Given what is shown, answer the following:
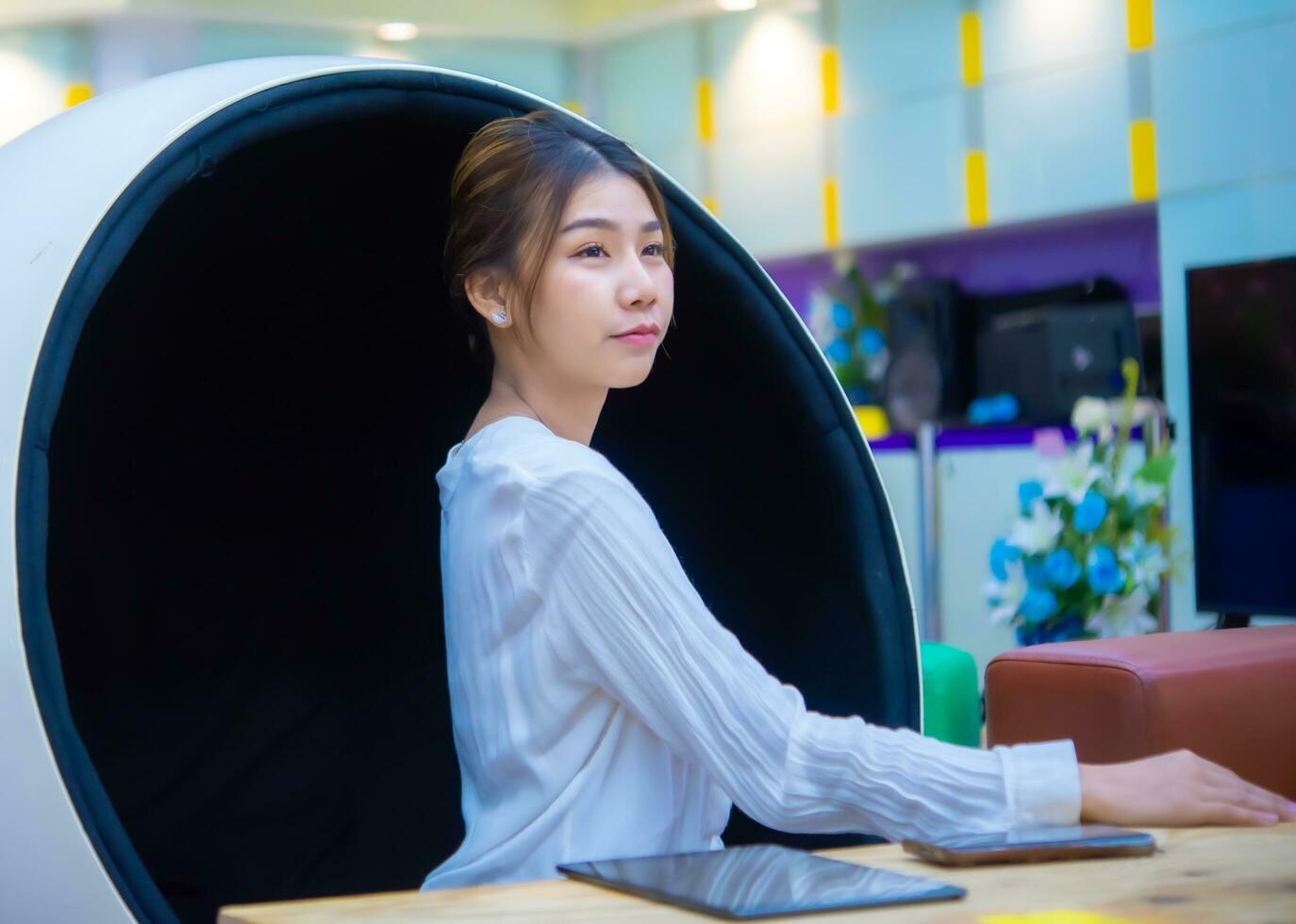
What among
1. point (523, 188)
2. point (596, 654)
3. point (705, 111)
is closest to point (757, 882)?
point (596, 654)

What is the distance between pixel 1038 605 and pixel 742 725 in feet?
4.79

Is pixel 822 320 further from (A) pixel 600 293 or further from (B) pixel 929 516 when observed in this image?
(A) pixel 600 293

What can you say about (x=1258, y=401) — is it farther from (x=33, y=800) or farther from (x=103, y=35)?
(x=103, y=35)

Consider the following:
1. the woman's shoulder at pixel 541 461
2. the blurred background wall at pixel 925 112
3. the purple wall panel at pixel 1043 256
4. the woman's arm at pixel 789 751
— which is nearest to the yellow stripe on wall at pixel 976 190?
the blurred background wall at pixel 925 112

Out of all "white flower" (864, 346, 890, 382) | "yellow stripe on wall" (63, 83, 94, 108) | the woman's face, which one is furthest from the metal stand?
the woman's face

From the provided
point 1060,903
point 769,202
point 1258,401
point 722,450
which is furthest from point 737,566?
point 769,202

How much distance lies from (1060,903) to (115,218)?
2.88 ft

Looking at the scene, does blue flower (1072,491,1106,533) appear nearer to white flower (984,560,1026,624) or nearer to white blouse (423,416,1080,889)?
white flower (984,560,1026,624)

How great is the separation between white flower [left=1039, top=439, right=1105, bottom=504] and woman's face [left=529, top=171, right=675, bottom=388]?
1.34 metres

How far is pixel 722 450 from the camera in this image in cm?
197

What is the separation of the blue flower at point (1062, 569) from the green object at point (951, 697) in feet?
0.92

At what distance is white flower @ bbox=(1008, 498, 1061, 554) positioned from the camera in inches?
100

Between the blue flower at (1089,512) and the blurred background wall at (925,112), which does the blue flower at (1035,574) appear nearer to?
the blue flower at (1089,512)

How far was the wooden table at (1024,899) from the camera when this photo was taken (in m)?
0.85
